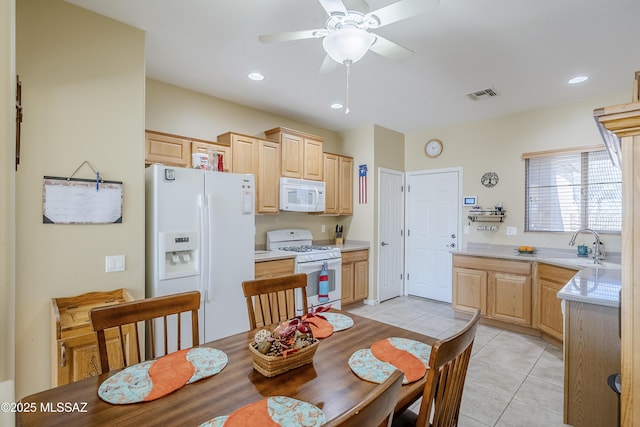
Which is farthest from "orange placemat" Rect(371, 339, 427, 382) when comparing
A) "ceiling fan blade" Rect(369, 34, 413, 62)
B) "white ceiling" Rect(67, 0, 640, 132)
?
"white ceiling" Rect(67, 0, 640, 132)

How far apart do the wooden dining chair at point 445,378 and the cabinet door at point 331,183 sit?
11.8 ft

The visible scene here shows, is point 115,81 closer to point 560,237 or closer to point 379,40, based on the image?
point 379,40


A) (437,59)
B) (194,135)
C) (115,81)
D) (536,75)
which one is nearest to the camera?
(115,81)

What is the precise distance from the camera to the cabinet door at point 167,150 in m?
3.03

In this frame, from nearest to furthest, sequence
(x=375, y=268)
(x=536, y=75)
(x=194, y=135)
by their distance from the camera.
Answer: (x=536, y=75), (x=194, y=135), (x=375, y=268)

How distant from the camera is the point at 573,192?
3.75 meters

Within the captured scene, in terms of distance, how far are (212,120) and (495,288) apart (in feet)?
13.0

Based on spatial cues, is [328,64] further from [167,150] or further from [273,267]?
[273,267]

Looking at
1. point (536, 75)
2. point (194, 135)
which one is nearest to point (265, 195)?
point (194, 135)

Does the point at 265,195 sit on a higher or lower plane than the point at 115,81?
lower

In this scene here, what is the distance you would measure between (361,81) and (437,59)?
2.55 ft

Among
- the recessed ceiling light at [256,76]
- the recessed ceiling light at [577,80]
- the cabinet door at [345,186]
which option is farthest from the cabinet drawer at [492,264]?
the recessed ceiling light at [256,76]

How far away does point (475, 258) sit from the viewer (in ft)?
13.0

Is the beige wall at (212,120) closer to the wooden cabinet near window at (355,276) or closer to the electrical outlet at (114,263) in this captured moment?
the wooden cabinet near window at (355,276)
